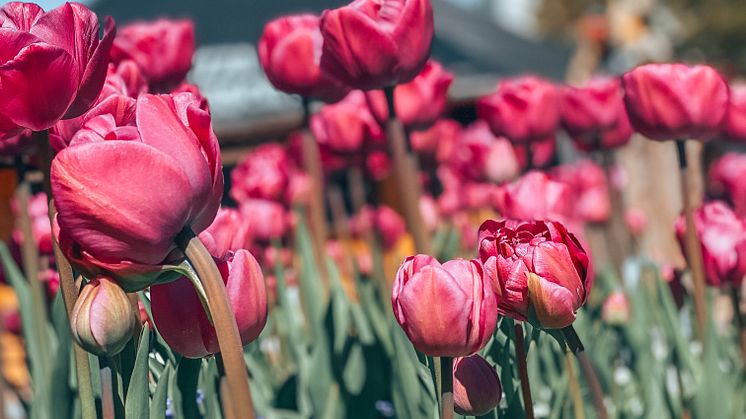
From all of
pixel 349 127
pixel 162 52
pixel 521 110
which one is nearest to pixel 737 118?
pixel 521 110

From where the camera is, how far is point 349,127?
1.74m

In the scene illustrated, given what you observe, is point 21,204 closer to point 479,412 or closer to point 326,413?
point 326,413

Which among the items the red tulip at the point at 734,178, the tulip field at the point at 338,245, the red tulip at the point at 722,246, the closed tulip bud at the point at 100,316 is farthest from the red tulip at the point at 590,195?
the closed tulip bud at the point at 100,316

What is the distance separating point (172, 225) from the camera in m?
0.55

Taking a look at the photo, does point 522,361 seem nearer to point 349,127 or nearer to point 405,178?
point 405,178

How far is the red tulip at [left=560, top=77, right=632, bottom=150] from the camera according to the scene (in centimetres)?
168

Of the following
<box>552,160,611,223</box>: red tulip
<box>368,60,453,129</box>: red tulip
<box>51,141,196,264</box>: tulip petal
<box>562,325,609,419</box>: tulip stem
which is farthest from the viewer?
<box>552,160,611,223</box>: red tulip

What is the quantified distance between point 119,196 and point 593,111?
1.27 meters

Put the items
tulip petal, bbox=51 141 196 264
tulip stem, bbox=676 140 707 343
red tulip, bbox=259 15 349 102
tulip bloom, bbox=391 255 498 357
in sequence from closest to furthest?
tulip petal, bbox=51 141 196 264
tulip bloom, bbox=391 255 498 357
tulip stem, bbox=676 140 707 343
red tulip, bbox=259 15 349 102

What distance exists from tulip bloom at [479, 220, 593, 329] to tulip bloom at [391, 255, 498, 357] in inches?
2.0

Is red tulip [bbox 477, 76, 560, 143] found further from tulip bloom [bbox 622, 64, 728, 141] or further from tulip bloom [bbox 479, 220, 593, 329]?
tulip bloom [bbox 479, 220, 593, 329]

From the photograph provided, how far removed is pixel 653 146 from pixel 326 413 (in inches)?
154

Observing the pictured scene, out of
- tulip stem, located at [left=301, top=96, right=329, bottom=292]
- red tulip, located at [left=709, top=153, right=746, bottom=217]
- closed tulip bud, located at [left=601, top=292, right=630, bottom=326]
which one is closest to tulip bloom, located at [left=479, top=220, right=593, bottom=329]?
tulip stem, located at [left=301, top=96, right=329, bottom=292]

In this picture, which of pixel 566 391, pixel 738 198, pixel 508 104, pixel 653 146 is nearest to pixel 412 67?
pixel 566 391
